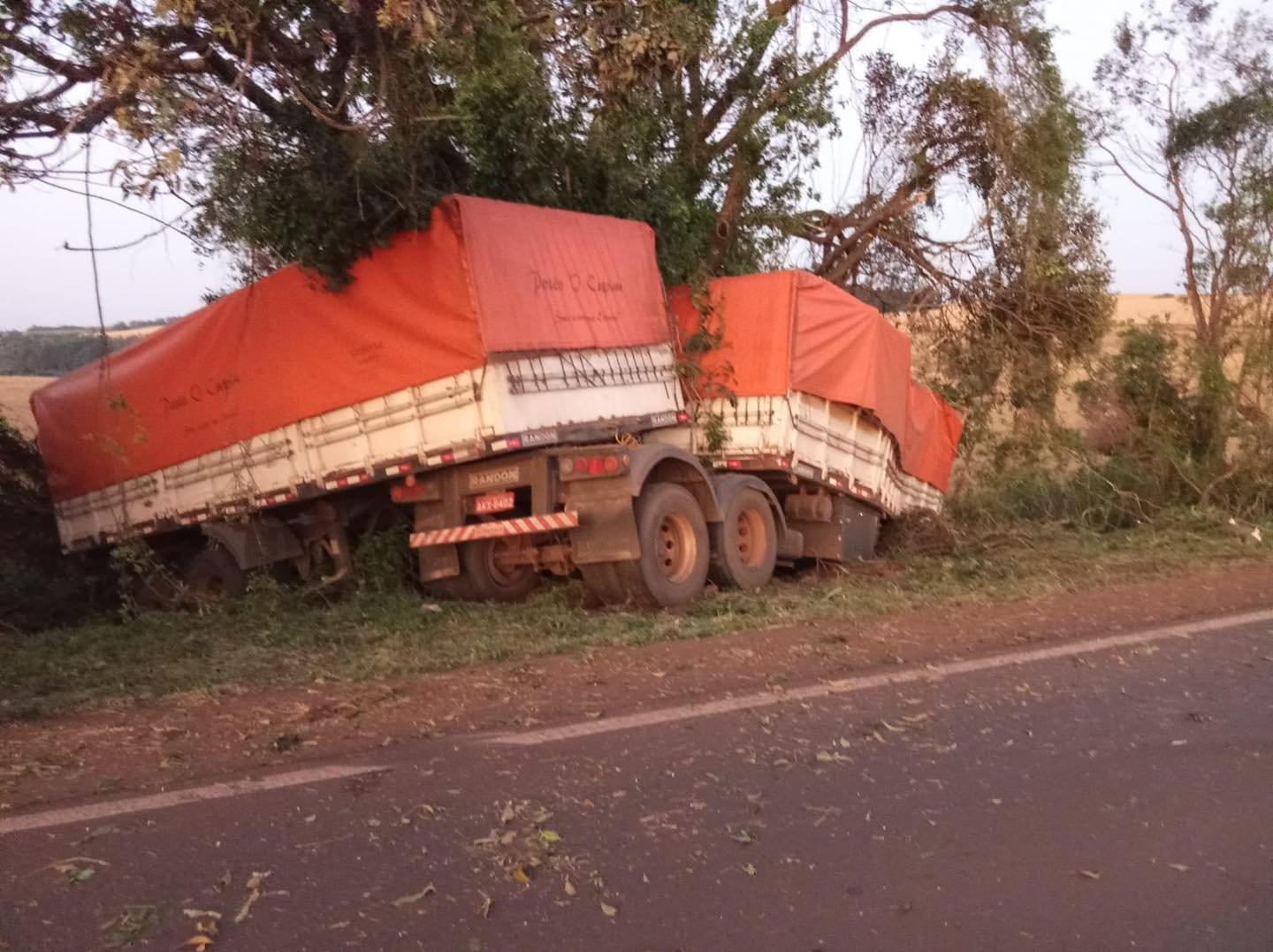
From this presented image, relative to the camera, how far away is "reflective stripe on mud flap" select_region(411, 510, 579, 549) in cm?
950

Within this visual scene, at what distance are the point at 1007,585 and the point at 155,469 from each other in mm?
8035

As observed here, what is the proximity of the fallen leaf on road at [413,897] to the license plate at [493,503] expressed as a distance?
19.1ft

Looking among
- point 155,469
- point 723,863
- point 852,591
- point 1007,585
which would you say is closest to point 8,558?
point 155,469

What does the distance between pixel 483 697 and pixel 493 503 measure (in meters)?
3.21

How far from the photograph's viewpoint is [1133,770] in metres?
5.30

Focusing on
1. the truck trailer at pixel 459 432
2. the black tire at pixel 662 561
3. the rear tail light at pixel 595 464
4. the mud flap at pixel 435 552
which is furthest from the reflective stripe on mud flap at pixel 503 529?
the black tire at pixel 662 561

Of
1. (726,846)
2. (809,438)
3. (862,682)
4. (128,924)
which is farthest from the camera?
(809,438)

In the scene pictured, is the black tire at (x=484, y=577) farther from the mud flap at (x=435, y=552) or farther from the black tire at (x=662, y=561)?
the black tire at (x=662, y=561)

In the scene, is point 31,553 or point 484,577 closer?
point 484,577

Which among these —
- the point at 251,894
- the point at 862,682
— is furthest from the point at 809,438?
the point at 251,894

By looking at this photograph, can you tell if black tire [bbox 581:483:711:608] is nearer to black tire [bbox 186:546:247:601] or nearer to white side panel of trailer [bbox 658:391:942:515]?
white side panel of trailer [bbox 658:391:942:515]

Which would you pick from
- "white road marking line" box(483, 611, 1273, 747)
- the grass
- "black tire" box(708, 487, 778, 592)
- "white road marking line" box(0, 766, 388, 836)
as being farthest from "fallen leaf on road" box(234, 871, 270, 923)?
"black tire" box(708, 487, 778, 592)

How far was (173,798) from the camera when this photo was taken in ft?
16.6

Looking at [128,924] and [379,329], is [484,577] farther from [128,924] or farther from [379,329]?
[128,924]
